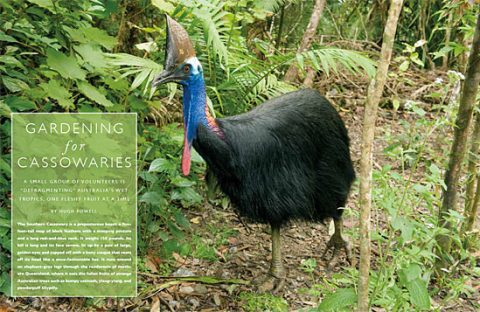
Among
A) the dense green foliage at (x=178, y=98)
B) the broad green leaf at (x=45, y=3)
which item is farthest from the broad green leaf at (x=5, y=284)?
the broad green leaf at (x=45, y=3)

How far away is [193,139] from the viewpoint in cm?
281

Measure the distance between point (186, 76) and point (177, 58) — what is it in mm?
89

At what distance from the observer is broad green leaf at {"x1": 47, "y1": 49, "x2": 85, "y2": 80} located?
2.43 m

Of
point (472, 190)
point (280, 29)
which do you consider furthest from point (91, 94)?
point (280, 29)

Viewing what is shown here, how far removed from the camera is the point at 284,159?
312 cm

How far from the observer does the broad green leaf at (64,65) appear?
2432 mm

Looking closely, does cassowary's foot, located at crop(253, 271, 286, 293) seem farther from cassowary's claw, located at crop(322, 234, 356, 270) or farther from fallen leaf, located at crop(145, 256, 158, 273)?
fallen leaf, located at crop(145, 256, 158, 273)

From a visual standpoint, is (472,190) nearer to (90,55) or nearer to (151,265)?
(151,265)

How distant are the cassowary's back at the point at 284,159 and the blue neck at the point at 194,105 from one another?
3 centimetres

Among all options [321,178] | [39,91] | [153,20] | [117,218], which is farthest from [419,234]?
[153,20]

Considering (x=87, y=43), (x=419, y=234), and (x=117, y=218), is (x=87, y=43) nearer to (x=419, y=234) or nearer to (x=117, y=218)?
(x=117, y=218)

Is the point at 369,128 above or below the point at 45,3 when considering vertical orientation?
below

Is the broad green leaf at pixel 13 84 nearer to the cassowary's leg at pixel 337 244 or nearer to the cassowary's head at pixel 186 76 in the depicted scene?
the cassowary's head at pixel 186 76

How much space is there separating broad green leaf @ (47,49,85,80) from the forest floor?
41.3 inches
